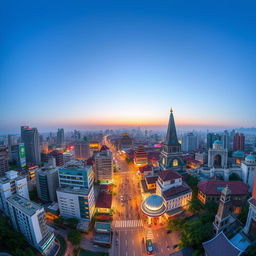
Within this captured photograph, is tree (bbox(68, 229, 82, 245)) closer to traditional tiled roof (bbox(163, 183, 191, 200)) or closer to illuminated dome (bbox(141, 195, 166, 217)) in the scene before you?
illuminated dome (bbox(141, 195, 166, 217))

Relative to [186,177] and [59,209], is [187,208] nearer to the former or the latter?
[186,177]

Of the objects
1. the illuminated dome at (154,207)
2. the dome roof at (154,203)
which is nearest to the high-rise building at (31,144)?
the illuminated dome at (154,207)

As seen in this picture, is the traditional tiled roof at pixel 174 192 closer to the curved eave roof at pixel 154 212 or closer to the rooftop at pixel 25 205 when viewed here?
the curved eave roof at pixel 154 212

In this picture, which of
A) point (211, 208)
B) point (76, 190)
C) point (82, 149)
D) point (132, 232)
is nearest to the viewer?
point (211, 208)

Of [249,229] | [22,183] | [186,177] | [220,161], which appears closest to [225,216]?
[249,229]

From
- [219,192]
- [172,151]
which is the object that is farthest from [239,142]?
[219,192]

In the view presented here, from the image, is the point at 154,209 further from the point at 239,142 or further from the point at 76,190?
the point at 239,142

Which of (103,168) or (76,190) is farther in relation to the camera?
(103,168)
